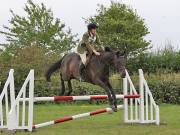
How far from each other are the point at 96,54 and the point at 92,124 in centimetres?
283

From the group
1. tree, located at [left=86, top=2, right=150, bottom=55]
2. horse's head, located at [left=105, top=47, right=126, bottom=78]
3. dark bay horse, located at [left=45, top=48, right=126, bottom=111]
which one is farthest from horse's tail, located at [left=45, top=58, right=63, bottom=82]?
tree, located at [left=86, top=2, right=150, bottom=55]

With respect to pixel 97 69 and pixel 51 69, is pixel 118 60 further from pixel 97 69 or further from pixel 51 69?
pixel 51 69

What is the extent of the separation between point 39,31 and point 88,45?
26357 millimetres

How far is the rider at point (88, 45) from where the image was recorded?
1032cm

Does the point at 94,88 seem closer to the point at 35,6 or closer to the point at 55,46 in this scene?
the point at 55,46

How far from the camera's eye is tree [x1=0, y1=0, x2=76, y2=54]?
118 ft

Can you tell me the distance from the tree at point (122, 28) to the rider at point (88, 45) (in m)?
22.6

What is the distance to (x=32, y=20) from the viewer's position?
3741 cm

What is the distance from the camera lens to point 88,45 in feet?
34.2

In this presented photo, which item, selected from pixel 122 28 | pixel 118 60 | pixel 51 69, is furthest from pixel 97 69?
pixel 122 28

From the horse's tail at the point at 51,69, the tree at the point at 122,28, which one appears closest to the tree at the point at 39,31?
the tree at the point at 122,28

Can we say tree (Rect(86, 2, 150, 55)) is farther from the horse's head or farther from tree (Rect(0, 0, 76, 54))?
the horse's head

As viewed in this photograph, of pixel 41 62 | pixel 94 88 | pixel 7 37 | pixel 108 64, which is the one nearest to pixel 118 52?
pixel 108 64

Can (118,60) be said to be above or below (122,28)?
below
